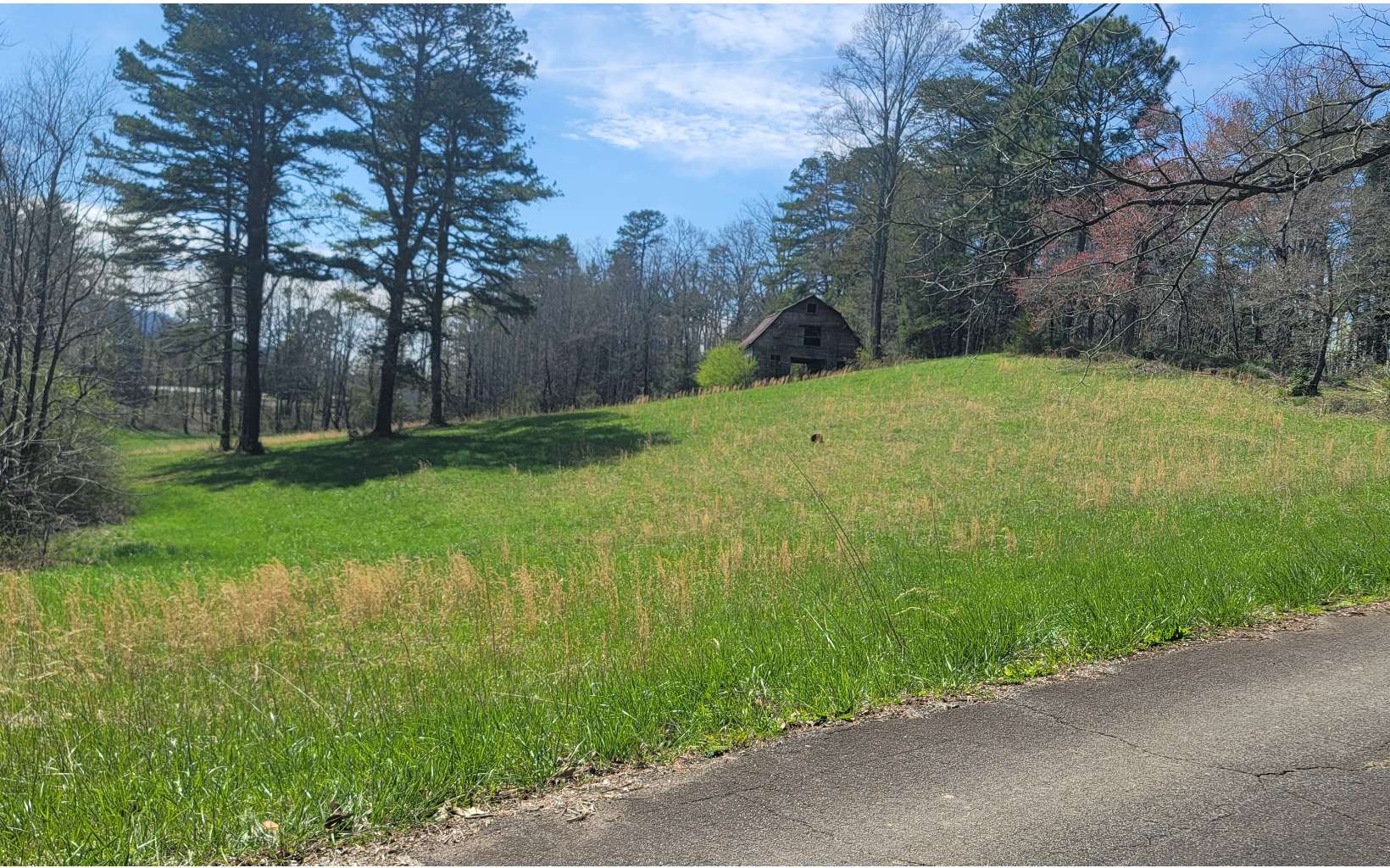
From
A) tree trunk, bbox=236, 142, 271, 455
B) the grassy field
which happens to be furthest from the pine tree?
the grassy field

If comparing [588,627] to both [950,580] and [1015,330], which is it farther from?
[1015,330]

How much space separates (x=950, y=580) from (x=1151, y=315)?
2.94m

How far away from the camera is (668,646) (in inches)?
211

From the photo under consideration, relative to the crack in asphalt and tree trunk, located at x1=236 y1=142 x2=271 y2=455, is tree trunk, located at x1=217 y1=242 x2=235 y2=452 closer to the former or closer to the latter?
tree trunk, located at x1=236 y1=142 x2=271 y2=455

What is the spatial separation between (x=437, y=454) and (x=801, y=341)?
2871 centimetres

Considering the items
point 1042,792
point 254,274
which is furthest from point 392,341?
point 1042,792

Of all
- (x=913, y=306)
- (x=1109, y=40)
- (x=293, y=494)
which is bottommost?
(x=293, y=494)

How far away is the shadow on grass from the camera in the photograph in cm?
2533

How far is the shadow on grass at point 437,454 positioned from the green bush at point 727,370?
44.1 ft

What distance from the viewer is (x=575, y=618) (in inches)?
290

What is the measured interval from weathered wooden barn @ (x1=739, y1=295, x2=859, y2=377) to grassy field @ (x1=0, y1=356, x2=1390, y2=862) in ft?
101

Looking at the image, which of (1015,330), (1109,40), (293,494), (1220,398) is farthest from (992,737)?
(1015,330)

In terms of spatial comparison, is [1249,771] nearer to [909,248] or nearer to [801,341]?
[909,248]

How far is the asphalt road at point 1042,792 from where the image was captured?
295cm
